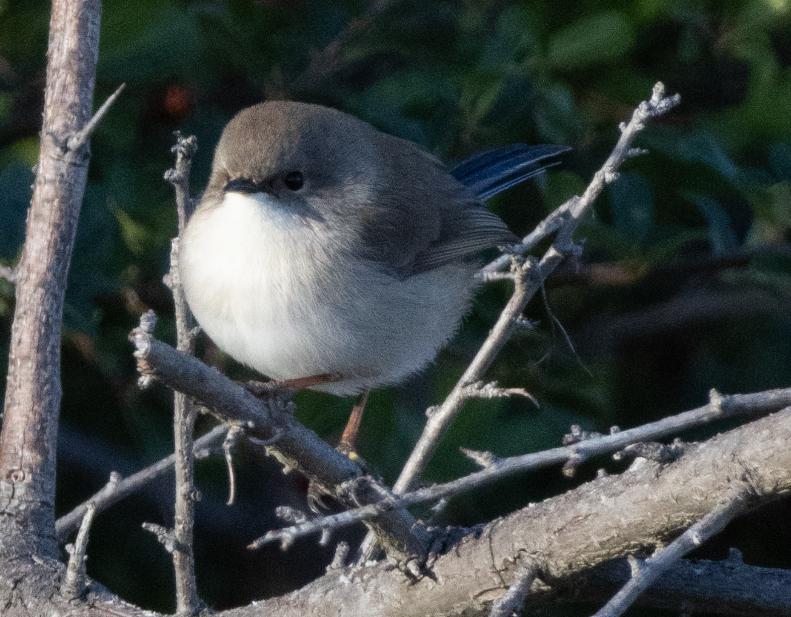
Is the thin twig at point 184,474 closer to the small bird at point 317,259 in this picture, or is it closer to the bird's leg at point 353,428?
the small bird at point 317,259

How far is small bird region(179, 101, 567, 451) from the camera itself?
268cm

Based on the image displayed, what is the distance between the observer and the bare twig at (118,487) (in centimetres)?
240

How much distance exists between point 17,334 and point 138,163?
0.76m

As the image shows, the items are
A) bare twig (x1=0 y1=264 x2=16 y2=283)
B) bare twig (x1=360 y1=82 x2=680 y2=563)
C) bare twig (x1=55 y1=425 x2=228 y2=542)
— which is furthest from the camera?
bare twig (x1=0 y1=264 x2=16 y2=283)

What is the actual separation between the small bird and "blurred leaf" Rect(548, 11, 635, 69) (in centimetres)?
30

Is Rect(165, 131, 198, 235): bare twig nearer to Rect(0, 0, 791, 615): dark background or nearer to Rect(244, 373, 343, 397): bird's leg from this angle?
Rect(244, 373, 343, 397): bird's leg

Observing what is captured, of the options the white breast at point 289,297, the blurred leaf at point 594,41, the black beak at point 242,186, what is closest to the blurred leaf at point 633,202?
the blurred leaf at point 594,41

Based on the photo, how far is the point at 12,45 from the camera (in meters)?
3.08

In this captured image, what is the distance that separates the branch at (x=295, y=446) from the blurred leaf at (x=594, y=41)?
62.1 inches

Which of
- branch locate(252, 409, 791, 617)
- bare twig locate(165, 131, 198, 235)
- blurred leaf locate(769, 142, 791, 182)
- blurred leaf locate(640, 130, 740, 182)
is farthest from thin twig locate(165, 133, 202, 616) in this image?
blurred leaf locate(769, 142, 791, 182)

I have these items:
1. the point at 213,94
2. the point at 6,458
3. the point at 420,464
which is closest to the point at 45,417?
the point at 6,458

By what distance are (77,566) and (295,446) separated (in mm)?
633

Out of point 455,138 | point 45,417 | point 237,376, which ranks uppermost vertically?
point 455,138

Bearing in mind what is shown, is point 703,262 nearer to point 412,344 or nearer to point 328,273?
point 412,344
